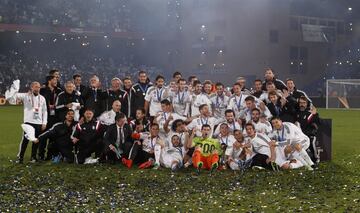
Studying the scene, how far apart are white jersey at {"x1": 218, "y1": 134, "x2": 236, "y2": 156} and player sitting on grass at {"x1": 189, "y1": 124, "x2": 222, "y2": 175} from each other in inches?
5.2

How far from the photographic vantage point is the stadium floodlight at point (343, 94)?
88.0 feet

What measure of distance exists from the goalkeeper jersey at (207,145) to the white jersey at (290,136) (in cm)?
90

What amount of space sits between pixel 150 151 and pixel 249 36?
27709mm

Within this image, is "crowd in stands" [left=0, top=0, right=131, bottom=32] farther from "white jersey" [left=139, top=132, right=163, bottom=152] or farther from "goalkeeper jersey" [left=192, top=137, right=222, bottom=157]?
"goalkeeper jersey" [left=192, top=137, right=222, bottom=157]

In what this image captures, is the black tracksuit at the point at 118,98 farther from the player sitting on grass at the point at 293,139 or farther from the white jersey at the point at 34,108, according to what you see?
the player sitting on grass at the point at 293,139

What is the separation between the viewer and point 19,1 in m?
32.6

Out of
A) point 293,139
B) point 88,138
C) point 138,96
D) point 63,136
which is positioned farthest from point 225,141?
point 63,136

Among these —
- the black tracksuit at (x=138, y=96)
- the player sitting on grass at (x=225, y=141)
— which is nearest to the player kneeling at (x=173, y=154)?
the player sitting on grass at (x=225, y=141)

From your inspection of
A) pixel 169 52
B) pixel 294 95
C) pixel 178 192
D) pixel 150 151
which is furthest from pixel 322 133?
pixel 169 52

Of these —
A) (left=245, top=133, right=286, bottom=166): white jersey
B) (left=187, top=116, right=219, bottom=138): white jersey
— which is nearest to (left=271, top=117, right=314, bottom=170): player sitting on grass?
(left=245, top=133, right=286, bottom=166): white jersey

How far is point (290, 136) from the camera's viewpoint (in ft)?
25.6

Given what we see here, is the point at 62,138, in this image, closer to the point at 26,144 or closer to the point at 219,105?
the point at 26,144

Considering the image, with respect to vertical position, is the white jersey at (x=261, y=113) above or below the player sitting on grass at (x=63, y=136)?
above

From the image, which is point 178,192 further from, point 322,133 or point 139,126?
point 322,133
